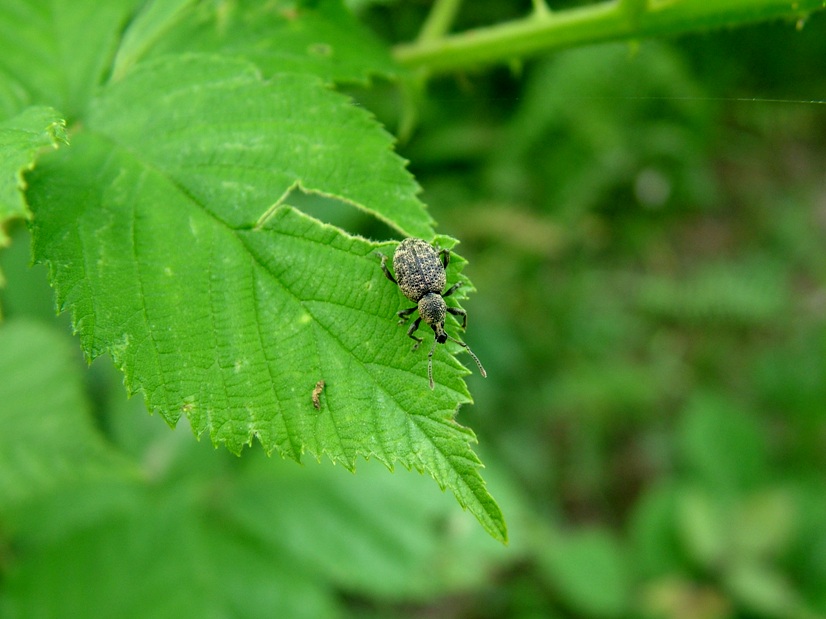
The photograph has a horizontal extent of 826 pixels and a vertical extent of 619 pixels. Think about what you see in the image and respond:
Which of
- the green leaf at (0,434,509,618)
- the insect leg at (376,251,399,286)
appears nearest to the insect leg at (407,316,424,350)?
the insect leg at (376,251,399,286)

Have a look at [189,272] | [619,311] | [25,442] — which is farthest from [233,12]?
[619,311]

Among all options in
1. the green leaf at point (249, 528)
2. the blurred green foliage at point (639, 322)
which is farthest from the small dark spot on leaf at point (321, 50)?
the blurred green foliage at point (639, 322)

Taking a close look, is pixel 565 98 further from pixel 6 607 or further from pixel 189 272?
pixel 6 607

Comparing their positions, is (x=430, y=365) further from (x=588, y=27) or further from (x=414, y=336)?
(x=588, y=27)

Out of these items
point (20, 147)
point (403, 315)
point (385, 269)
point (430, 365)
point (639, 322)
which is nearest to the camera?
point (20, 147)

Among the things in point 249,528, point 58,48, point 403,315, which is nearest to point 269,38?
point 58,48

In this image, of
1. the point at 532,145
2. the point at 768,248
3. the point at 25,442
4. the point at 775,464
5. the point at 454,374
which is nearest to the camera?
the point at 454,374

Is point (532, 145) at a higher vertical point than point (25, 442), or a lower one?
higher

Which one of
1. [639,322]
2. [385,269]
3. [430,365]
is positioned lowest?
[430,365]
